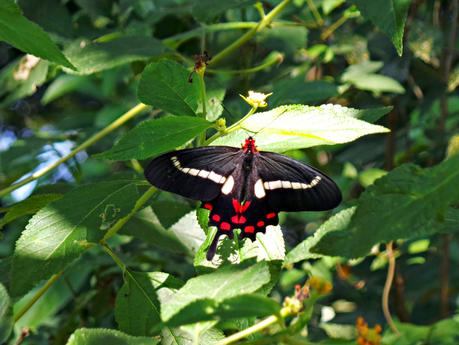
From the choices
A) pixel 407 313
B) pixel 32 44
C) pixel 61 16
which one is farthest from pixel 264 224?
pixel 407 313

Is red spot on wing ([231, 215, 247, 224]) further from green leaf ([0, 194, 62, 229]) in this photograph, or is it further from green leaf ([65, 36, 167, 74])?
green leaf ([65, 36, 167, 74])

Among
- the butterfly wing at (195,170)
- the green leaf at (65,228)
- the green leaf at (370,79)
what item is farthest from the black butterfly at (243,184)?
the green leaf at (370,79)

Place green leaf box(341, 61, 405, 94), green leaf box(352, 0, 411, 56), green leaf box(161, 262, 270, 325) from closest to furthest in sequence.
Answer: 1. green leaf box(161, 262, 270, 325)
2. green leaf box(352, 0, 411, 56)
3. green leaf box(341, 61, 405, 94)

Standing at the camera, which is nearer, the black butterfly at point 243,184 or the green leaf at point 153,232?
the black butterfly at point 243,184

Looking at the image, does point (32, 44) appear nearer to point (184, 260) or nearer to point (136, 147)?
point (136, 147)

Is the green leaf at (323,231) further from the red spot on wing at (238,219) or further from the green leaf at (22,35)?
the green leaf at (22,35)

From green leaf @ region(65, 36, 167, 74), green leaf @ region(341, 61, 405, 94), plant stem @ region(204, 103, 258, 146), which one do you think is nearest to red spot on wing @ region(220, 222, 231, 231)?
plant stem @ region(204, 103, 258, 146)
